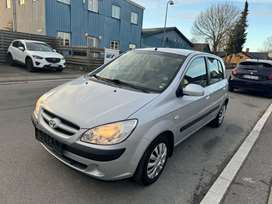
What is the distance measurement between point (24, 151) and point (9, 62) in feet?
44.4

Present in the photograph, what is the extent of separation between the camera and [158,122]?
278cm

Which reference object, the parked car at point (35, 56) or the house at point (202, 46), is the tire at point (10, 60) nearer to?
the parked car at point (35, 56)

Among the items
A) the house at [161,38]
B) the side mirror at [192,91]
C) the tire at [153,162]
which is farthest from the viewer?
the house at [161,38]

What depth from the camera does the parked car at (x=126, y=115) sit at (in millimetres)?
2461

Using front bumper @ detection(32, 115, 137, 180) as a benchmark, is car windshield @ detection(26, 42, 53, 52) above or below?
above

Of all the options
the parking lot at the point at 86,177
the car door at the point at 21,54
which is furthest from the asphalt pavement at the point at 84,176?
the car door at the point at 21,54

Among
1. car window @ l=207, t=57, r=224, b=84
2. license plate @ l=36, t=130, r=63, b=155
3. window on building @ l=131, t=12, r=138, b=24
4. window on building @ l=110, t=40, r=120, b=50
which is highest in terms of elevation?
window on building @ l=131, t=12, r=138, b=24

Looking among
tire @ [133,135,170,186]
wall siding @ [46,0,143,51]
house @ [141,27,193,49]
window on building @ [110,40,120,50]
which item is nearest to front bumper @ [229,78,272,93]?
tire @ [133,135,170,186]

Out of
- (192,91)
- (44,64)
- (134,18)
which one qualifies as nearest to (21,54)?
(44,64)

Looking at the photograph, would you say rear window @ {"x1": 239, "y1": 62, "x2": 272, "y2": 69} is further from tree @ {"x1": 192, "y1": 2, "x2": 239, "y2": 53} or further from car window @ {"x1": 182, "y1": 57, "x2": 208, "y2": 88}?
tree @ {"x1": 192, "y1": 2, "x2": 239, "y2": 53}

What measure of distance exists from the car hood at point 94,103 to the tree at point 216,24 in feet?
158

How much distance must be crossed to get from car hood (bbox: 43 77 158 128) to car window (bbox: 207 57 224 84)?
211 cm

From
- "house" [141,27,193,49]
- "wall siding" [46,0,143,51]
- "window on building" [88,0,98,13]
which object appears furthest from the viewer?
"house" [141,27,193,49]

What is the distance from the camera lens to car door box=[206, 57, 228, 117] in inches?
177
